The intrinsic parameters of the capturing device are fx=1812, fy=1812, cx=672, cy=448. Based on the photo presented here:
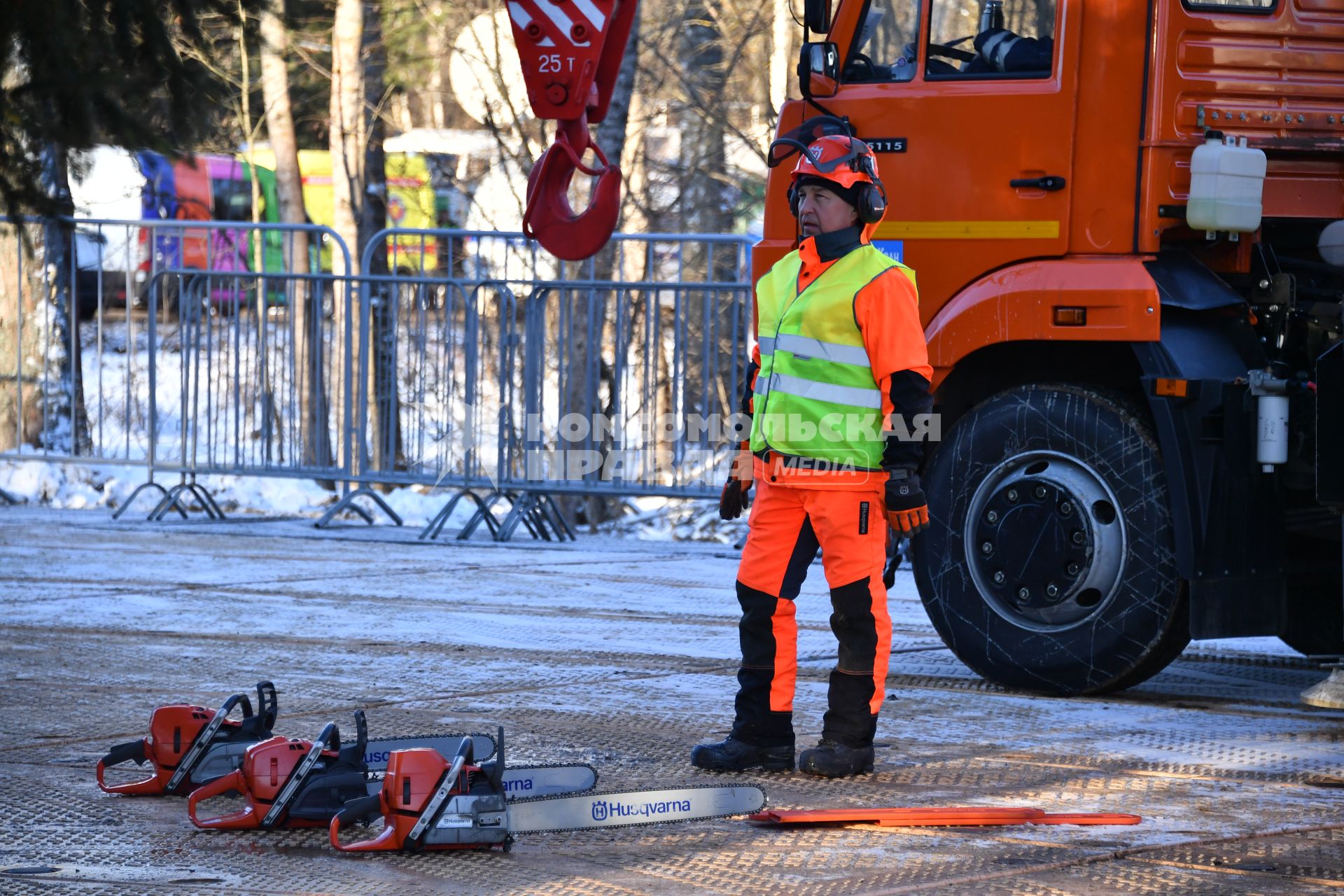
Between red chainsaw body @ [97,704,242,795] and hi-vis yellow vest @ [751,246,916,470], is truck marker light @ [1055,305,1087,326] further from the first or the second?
red chainsaw body @ [97,704,242,795]

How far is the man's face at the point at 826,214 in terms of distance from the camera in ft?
17.2

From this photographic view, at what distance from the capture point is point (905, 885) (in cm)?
391

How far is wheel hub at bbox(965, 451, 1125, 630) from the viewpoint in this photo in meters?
6.19

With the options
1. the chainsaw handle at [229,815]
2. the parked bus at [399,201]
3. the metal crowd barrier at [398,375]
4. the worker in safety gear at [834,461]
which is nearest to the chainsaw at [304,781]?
the chainsaw handle at [229,815]

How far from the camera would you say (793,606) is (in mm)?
5172

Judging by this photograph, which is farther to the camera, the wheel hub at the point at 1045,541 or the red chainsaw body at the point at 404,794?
the wheel hub at the point at 1045,541

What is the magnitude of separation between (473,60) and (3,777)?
49.9 ft

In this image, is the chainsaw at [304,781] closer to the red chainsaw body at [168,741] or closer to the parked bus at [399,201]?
the red chainsaw body at [168,741]

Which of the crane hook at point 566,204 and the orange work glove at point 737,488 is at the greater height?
the crane hook at point 566,204

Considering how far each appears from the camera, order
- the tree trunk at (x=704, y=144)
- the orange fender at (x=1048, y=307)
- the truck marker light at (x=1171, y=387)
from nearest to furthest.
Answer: the truck marker light at (x=1171, y=387), the orange fender at (x=1048, y=307), the tree trunk at (x=704, y=144)

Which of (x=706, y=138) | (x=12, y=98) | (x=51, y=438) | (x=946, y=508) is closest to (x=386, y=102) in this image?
(x=706, y=138)

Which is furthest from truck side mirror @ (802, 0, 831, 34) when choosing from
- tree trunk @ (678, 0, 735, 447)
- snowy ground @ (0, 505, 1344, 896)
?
tree trunk @ (678, 0, 735, 447)

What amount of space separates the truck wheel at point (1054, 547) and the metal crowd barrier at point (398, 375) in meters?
4.25

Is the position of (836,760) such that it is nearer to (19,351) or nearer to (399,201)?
(19,351)
